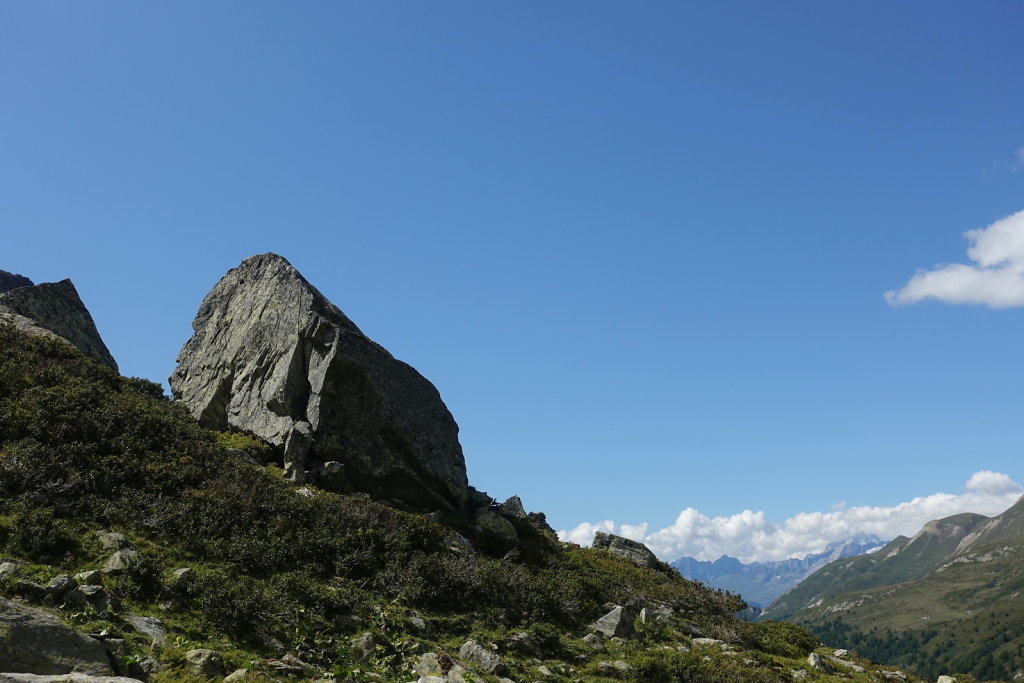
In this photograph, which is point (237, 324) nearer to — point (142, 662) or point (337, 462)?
point (337, 462)

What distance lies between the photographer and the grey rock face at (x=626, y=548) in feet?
107

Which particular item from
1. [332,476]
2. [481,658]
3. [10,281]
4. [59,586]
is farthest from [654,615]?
[10,281]

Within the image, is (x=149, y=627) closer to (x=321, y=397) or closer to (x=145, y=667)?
(x=145, y=667)

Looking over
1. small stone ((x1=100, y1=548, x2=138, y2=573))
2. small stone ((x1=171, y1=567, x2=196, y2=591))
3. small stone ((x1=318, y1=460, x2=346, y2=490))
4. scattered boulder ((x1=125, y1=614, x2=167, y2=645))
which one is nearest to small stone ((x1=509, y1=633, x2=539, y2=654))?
small stone ((x1=171, y1=567, x2=196, y2=591))

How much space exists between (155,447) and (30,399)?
12.1 feet

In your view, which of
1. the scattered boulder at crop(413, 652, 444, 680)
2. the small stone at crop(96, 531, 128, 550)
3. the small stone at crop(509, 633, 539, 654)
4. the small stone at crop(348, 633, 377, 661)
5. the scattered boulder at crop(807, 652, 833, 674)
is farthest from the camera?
the scattered boulder at crop(807, 652, 833, 674)

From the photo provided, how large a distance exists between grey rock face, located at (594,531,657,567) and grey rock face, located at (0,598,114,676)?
2690 centimetres

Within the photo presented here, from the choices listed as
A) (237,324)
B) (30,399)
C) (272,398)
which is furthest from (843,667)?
(237,324)

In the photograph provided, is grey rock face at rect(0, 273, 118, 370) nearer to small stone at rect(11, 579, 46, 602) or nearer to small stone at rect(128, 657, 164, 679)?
small stone at rect(11, 579, 46, 602)

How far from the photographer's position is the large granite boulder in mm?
26938

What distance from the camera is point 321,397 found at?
2761 cm

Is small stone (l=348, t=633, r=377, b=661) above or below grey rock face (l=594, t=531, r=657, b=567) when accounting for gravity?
below

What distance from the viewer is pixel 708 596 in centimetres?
2723

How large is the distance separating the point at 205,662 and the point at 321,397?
1808cm
